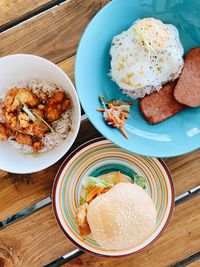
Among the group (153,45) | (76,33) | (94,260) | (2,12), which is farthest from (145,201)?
(2,12)

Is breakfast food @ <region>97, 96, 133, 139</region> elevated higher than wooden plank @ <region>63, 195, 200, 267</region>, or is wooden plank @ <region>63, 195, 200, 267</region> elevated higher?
breakfast food @ <region>97, 96, 133, 139</region>

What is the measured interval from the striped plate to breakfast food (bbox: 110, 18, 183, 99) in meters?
0.22

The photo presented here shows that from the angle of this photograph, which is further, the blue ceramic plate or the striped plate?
the striped plate

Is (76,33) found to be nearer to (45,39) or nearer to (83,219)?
(45,39)

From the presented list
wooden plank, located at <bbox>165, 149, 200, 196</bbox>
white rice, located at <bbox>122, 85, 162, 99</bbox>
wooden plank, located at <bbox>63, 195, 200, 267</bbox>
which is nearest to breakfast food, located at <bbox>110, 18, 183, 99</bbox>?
white rice, located at <bbox>122, 85, 162, 99</bbox>

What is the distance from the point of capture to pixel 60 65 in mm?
1380

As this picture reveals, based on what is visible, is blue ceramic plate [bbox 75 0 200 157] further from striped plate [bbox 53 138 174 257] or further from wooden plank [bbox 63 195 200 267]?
wooden plank [bbox 63 195 200 267]

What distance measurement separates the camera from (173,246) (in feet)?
4.68

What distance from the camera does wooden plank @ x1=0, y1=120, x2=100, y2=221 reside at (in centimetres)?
140

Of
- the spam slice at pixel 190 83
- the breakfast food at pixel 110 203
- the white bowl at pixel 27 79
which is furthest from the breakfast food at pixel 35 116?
the spam slice at pixel 190 83

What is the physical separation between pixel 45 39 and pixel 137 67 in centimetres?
32

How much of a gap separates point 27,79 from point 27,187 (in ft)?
1.13

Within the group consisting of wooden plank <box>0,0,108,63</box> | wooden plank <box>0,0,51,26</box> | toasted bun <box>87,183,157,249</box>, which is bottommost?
toasted bun <box>87,183,157,249</box>

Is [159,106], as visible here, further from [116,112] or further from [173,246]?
[173,246]
